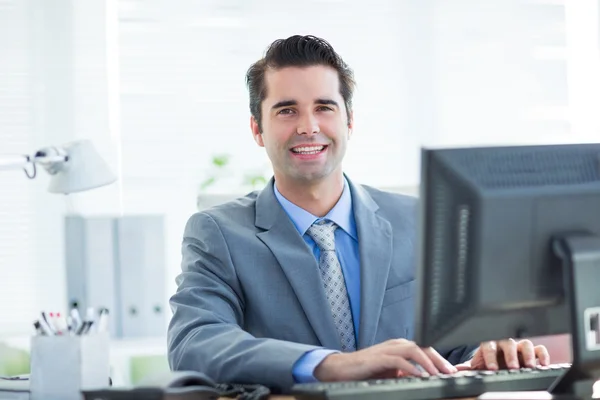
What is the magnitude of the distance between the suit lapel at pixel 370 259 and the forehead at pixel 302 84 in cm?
24

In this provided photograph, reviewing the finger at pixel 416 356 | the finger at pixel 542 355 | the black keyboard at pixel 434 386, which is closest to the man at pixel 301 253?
the finger at pixel 542 355

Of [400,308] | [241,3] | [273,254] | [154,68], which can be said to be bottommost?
[400,308]

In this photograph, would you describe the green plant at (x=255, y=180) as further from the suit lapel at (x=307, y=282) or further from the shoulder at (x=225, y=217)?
the suit lapel at (x=307, y=282)

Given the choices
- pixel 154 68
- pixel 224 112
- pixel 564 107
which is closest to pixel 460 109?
pixel 564 107

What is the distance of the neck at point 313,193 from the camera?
2.18 meters

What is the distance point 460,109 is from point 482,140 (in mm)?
190

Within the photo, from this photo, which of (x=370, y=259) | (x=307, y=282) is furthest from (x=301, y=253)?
(x=370, y=259)

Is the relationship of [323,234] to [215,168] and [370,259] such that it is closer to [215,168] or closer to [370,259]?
[370,259]

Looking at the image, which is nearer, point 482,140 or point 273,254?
point 273,254

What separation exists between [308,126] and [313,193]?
16 cm

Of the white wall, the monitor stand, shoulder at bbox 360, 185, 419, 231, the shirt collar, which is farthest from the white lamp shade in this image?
the white wall

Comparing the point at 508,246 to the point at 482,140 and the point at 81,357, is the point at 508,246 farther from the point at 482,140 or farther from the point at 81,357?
the point at 482,140

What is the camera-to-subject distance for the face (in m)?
2.17

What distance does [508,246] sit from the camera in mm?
1449
